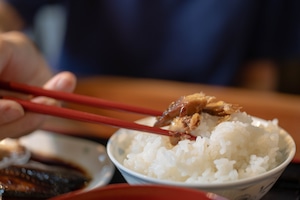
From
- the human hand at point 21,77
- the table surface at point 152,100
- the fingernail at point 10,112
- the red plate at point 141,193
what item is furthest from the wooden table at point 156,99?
the red plate at point 141,193

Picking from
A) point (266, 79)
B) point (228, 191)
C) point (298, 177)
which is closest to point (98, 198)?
point (228, 191)

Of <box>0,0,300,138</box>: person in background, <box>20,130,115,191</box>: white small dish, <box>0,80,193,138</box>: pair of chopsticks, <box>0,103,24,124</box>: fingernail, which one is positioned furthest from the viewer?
→ <box>0,0,300,138</box>: person in background

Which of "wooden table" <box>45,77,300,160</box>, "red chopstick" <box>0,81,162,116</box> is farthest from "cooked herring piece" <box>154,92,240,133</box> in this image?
"wooden table" <box>45,77,300,160</box>

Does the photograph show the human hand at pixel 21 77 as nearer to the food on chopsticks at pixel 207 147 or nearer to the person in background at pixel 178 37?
the food on chopsticks at pixel 207 147

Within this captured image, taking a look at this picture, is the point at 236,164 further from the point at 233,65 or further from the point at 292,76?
the point at 292,76

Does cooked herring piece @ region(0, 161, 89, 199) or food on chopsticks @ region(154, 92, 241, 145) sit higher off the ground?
food on chopsticks @ region(154, 92, 241, 145)

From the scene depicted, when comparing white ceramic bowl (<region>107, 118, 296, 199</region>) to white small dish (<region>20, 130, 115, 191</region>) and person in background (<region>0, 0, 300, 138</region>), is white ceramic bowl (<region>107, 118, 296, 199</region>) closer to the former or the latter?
white small dish (<region>20, 130, 115, 191</region>)

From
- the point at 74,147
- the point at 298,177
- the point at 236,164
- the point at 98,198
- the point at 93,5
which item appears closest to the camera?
the point at 98,198

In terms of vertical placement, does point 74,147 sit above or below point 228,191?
below
